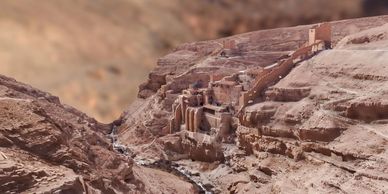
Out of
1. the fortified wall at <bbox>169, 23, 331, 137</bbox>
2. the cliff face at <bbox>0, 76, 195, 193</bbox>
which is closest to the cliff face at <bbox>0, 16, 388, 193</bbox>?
the cliff face at <bbox>0, 76, 195, 193</bbox>

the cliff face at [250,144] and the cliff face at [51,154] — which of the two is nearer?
the cliff face at [51,154]

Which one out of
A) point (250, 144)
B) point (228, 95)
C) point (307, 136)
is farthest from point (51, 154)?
point (228, 95)

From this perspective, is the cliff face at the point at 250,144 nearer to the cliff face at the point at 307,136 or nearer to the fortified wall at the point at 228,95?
the cliff face at the point at 307,136

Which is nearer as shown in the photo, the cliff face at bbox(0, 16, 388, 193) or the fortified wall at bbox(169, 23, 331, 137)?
the cliff face at bbox(0, 16, 388, 193)

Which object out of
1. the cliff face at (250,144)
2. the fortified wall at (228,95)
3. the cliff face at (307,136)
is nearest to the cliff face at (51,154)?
the cliff face at (250,144)

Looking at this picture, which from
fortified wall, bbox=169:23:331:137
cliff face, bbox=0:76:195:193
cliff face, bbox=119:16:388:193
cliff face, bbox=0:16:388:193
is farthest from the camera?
fortified wall, bbox=169:23:331:137

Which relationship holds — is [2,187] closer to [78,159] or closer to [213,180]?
[78,159]

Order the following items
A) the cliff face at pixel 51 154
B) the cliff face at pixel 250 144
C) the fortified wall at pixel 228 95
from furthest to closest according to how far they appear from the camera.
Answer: the fortified wall at pixel 228 95, the cliff face at pixel 250 144, the cliff face at pixel 51 154

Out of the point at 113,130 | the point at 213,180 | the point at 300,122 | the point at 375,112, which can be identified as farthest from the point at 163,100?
the point at 375,112

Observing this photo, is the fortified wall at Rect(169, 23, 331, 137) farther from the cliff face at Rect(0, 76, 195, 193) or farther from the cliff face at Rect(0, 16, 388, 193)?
the cliff face at Rect(0, 76, 195, 193)
